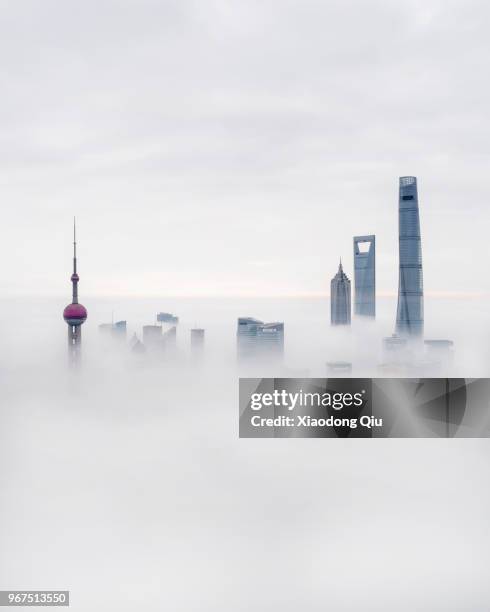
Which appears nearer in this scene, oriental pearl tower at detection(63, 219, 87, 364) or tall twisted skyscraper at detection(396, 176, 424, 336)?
oriental pearl tower at detection(63, 219, 87, 364)

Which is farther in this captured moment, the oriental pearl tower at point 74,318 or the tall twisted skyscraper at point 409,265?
the tall twisted skyscraper at point 409,265

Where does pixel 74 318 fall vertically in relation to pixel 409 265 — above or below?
below

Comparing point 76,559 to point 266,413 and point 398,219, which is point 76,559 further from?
point 398,219

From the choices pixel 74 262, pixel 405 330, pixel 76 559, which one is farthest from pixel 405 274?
pixel 76 559
